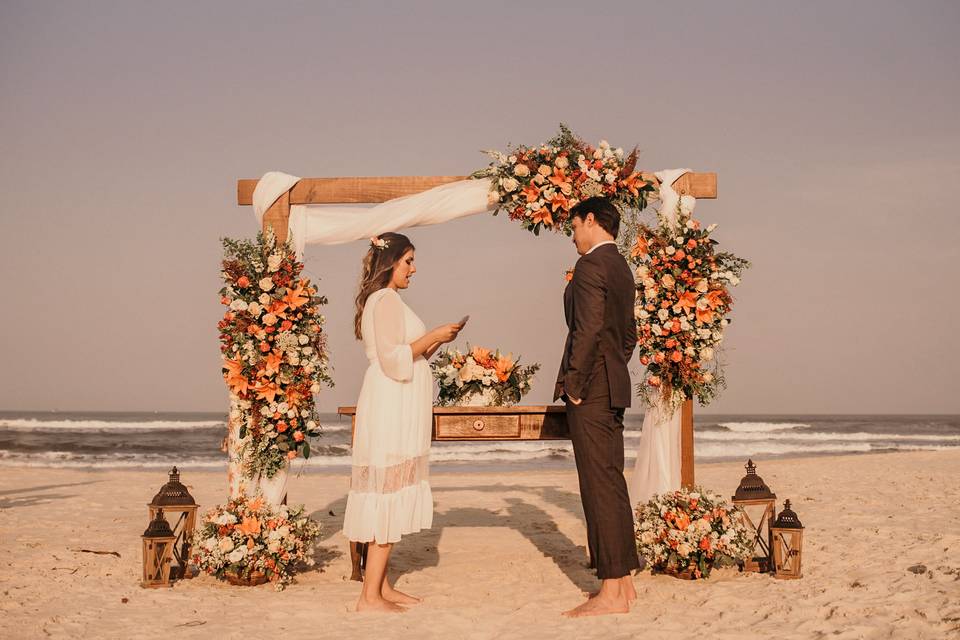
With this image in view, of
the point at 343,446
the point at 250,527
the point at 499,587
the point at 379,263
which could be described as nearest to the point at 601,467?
the point at 499,587

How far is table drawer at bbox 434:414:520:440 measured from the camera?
664cm

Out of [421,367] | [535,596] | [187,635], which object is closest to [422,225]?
[421,367]

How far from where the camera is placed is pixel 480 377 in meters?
6.77

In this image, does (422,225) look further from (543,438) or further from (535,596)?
(535,596)

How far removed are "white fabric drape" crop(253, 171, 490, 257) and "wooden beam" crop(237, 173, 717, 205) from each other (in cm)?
8

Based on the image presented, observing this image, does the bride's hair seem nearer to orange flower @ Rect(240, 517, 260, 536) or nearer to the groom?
the groom

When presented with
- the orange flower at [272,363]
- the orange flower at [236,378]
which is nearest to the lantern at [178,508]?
the orange flower at [236,378]

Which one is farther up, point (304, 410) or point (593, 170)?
point (593, 170)

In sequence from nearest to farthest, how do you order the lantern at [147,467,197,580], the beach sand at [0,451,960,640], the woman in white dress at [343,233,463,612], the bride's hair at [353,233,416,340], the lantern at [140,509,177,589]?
the beach sand at [0,451,960,640] < the woman in white dress at [343,233,463,612] < the bride's hair at [353,233,416,340] < the lantern at [140,509,177,589] < the lantern at [147,467,197,580]

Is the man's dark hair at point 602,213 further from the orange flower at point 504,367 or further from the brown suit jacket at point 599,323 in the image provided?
the orange flower at point 504,367

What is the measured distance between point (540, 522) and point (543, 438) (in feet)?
10.2

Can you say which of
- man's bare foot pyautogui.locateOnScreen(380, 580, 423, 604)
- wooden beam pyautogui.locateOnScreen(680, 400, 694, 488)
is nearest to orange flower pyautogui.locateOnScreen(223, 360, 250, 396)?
man's bare foot pyautogui.locateOnScreen(380, 580, 423, 604)

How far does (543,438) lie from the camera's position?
21.8 ft

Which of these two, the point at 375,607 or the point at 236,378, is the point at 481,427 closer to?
the point at 375,607
